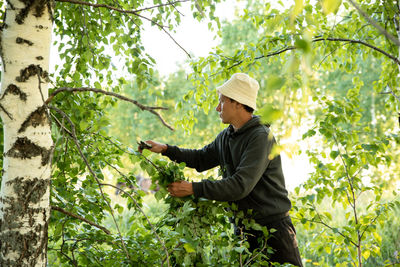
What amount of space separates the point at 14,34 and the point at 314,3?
8.18 feet

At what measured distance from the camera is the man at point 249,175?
2268 mm

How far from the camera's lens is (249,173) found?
2.34 metres

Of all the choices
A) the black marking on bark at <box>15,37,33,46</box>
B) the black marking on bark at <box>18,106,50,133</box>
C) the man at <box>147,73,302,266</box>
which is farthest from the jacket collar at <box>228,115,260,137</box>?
the black marking on bark at <box>15,37,33,46</box>

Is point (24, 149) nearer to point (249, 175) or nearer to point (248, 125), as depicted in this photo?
point (249, 175)

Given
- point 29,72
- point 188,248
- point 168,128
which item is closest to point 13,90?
point 29,72

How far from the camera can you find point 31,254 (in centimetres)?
155

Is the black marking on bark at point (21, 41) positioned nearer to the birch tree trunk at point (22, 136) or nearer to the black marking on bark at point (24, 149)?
the birch tree trunk at point (22, 136)

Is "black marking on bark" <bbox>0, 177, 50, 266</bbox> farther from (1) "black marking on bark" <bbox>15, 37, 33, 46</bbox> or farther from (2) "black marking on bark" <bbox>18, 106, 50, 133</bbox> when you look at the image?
(1) "black marking on bark" <bbox>15, 37, 33, 46</bbox>

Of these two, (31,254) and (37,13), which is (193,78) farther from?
(31,254)

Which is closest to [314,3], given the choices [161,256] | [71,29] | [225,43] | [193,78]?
[193,78]

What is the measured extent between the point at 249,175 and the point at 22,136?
1.28 metres

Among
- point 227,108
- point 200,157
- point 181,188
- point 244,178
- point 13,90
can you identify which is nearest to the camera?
point 13,90

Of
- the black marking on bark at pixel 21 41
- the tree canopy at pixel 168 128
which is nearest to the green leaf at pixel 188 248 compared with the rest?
the tree canopy at pixel 168 128

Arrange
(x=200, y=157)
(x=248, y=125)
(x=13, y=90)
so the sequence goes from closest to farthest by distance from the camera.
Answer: (x=13, y=90)
(x=248, y=125)
(x=200, y=157)
